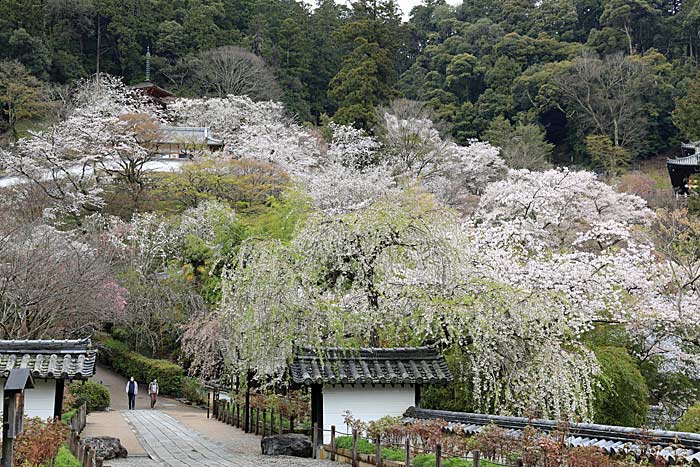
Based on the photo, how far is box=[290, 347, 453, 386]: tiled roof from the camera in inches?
488

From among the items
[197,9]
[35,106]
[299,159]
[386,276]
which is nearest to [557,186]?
[299,159]

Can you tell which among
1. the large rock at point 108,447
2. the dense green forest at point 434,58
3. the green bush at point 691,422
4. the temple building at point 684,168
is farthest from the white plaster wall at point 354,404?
the dense green forest at point 434,58

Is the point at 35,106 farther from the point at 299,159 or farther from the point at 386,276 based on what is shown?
the point at 386,276

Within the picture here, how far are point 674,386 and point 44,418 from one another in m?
14.4

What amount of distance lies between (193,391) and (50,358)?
1706 centimetres

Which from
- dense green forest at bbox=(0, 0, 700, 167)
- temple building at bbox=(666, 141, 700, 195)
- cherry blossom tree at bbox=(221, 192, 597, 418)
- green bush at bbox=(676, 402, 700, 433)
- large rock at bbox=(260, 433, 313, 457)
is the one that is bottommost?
large rock at bbox=(260, 433, 313, 457)

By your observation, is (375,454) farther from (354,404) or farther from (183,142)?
(183,142)

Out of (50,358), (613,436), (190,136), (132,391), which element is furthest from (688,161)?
(50,358)

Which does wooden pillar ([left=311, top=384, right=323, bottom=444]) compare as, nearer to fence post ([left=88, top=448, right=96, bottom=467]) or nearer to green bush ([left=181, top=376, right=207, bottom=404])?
fence post ([left=88, top=448, right=96, bottom=467])

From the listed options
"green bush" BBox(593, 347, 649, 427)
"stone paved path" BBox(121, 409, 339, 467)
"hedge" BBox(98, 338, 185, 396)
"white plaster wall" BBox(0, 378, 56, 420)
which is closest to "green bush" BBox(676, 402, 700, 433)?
"green bush" BBox(593, 347, 649, 427)

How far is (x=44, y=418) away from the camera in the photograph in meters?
12.0

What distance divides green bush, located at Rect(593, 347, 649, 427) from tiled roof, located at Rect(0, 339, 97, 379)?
9.40 metres

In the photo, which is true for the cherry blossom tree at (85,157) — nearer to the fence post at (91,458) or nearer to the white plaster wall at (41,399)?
the white plaster wall at (41,399)

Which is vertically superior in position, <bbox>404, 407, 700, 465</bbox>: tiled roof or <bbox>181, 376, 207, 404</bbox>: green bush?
<bbox>181, 376, 207, 404</bbox>: green bush
